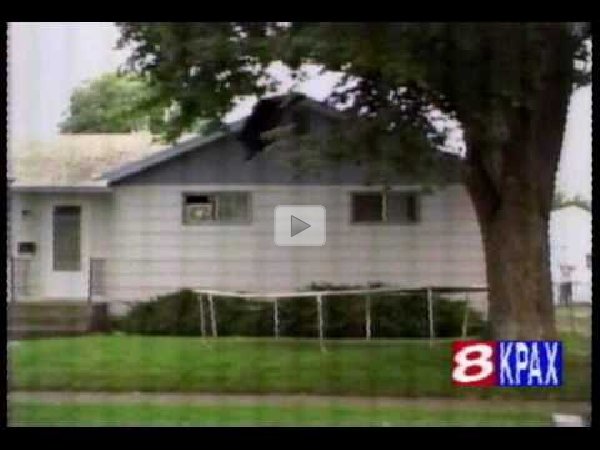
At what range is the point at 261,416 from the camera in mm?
4488

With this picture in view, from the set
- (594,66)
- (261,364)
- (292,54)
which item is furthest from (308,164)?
(594,66)

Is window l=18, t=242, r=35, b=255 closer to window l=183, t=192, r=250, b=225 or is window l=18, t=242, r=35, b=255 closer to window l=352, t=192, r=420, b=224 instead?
window l=183, t=192, r=250, b=225

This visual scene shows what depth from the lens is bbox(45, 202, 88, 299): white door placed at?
4.70m

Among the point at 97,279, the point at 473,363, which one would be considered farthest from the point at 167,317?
the point at 473,363

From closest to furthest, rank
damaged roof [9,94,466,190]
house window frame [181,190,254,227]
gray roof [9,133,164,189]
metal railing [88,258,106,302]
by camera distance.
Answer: gray roof [9,133,164,189]
damaged roof [9,94,466,190]
metal railing [88,258,106,302]
house window frame [181,190,254,227]

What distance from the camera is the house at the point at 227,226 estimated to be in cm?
468

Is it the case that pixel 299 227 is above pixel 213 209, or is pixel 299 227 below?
below

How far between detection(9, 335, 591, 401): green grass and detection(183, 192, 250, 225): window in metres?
0.56

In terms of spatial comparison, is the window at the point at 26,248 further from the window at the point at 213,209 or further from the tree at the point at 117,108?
the window at the point at 213,209

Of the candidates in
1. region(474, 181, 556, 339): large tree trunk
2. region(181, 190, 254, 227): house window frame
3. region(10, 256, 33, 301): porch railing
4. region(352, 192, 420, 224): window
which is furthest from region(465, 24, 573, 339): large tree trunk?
region(10, 256, 33, 301): porch railing

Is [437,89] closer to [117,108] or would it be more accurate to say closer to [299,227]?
[299,227]

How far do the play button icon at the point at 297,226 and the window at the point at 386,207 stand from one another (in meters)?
0.24

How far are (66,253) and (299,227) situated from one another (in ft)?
3.44

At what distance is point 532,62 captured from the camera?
473cm
